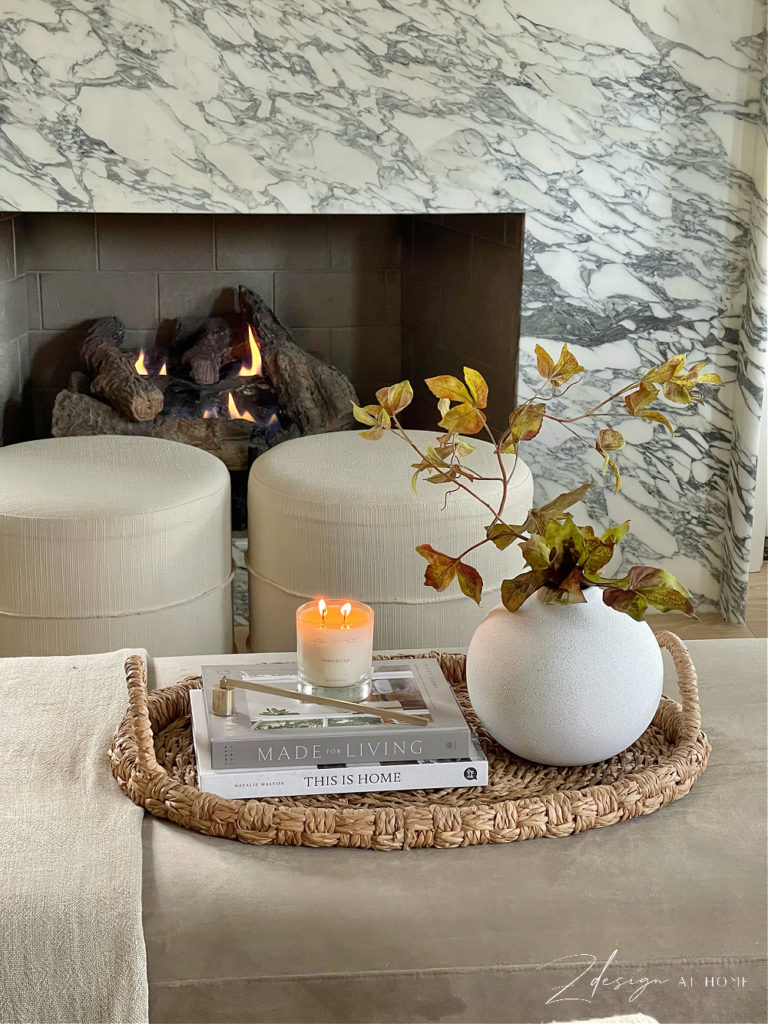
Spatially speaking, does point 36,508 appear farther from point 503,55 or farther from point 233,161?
point 503,55

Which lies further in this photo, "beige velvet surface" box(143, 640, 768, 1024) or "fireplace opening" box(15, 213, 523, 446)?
"fireplace opening" box(15, 213, 523, 446)

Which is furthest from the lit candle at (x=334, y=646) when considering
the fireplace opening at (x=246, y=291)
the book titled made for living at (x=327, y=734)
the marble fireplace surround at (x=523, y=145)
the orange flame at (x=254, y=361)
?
the orange flame at (x=254, y=361)

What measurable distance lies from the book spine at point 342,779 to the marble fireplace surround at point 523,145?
151 cm

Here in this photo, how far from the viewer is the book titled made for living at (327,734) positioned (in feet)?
3.65

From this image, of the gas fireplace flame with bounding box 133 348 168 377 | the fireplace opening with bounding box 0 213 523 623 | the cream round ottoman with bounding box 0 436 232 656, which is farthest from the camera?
the gas fireplace flame with bounding box 133 348 168 377

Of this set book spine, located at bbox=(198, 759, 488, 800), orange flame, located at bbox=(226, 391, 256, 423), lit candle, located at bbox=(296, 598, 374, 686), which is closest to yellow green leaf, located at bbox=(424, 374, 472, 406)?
lit candle, located at bbox=(296, 598, 374, 686)

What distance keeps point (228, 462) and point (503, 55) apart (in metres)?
1.05

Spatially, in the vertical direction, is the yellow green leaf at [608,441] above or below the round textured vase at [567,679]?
above

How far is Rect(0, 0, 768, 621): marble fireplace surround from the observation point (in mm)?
2287

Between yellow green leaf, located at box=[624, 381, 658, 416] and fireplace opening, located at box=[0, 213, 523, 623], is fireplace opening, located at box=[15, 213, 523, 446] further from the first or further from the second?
yellow green leaf, located at box=[624, 381, 658, 416]

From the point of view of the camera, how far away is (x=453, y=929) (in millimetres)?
948

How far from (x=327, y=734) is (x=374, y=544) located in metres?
0.78

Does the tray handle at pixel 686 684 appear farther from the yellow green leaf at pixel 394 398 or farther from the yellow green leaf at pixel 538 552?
the yellow green leaf at pixel 394 398

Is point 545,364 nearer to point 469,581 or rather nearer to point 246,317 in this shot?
point 469,581
